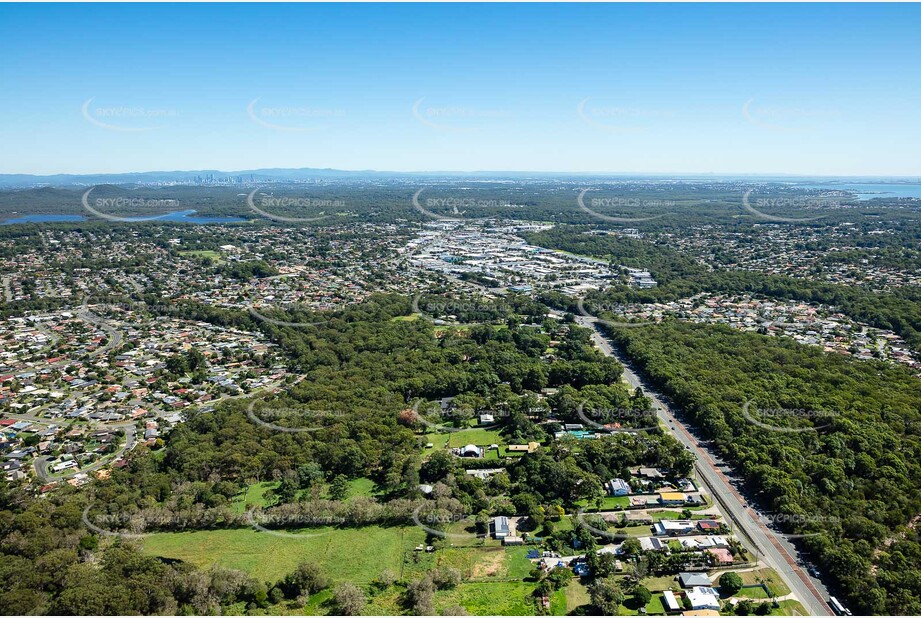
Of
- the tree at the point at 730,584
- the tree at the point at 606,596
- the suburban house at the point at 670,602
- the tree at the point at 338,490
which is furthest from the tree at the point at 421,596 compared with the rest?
the tree at the point at 730,584

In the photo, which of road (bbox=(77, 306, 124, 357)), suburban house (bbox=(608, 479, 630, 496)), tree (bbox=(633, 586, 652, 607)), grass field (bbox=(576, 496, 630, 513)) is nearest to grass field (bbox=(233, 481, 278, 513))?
grass field (bbox=(576, 496, 630, 513))

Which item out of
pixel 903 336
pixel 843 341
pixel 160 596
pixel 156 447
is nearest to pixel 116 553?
pixel 160 596

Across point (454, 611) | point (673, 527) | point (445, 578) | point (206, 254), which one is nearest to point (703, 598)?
point (673, 527)

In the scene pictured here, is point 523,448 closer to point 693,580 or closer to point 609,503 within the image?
point 609,503

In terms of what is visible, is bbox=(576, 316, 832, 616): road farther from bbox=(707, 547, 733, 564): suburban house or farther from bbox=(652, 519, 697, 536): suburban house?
bbox=(652, 519, 697, 536): suburban house

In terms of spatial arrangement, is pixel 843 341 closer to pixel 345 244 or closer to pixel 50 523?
pixel 50 523

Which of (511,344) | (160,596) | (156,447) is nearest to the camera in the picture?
(160,596)
